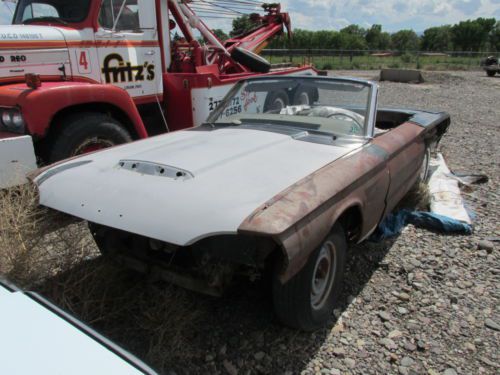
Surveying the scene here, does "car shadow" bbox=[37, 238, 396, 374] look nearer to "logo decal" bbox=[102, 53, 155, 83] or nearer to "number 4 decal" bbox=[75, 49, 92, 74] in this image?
"number 4 decal" bbox=[75, 49, 92, 74]

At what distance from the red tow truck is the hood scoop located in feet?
4.62

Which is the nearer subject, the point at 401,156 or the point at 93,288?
the point at 93,288

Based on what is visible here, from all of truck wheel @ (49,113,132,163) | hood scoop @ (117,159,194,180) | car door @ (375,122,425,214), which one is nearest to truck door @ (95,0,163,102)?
truck wheel @ (49,113,132,163)

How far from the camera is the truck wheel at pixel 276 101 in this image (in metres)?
3.82

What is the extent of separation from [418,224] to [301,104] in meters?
1.70

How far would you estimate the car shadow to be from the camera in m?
2.36

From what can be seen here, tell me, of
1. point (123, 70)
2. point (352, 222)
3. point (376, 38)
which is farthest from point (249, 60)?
point (376, 38)

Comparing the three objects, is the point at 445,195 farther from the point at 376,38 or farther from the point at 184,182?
the point at 376,38

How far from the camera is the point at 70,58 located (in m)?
4.74

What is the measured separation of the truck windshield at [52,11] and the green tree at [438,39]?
8683 centimetres

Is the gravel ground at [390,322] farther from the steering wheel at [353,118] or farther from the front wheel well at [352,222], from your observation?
the steering wheel at [353,118]

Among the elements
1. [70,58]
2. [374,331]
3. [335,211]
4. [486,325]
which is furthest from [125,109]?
[486,325]

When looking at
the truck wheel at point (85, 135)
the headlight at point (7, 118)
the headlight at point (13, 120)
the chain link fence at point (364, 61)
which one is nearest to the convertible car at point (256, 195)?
the truck wheel at point (85, 135)

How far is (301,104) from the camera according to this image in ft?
12.4
